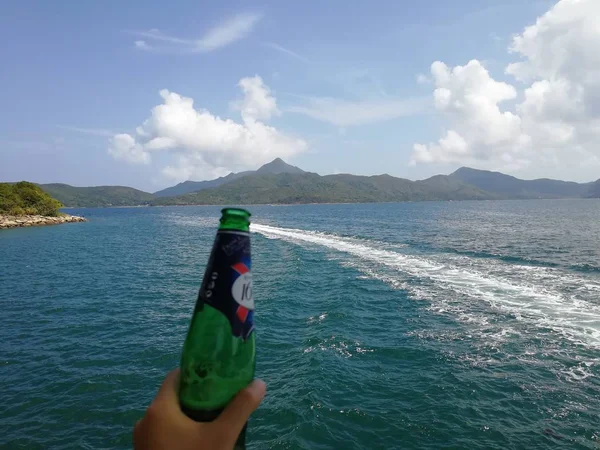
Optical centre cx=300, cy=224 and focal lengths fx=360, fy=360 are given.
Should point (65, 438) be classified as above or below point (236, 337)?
below

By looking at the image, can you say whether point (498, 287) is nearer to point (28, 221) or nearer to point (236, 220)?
point (236, 220)

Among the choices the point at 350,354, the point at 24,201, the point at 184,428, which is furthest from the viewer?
the point at 24,201

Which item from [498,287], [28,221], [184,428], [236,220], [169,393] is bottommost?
[498,287]

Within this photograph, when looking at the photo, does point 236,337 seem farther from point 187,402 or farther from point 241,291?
point 187,402

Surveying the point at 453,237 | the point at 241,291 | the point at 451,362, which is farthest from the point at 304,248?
the point at 241,291

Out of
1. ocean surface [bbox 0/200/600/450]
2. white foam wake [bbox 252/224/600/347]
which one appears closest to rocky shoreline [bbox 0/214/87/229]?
ocean surface [bbox 0/200/600/450]

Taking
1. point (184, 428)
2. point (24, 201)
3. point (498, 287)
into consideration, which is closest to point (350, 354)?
point (184, 428)

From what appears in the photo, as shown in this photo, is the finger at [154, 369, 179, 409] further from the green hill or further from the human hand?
the green hill
